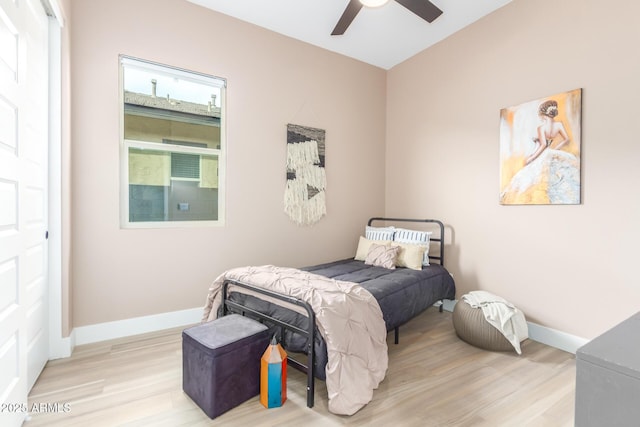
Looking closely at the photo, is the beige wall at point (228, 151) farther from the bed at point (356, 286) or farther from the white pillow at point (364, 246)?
the bed at point (356, 286)

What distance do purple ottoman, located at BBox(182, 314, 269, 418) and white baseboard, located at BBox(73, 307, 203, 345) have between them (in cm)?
113

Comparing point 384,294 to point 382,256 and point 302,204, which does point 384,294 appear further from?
point 302,204

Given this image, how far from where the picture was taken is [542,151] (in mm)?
2730

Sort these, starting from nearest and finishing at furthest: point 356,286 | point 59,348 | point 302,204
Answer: point 356,286 < point 59,348 < point 302,204

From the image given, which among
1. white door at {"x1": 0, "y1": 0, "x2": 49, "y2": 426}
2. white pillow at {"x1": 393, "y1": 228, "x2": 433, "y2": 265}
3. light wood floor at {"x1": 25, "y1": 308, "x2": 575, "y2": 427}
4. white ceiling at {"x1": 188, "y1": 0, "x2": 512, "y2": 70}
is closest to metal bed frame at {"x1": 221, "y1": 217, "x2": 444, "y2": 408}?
light wood floor at {"x1": 25, "y1": 308, "x2": 575, "y2": 427}

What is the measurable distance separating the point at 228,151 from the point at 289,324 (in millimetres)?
1905

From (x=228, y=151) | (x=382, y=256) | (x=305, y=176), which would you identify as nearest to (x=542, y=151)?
(x=382, y=256)

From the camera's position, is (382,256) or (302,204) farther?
(302,204)

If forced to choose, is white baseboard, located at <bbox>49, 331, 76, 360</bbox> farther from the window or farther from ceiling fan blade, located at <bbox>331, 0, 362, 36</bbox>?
ceiling fan blade, located at <bbox>331, 0, 362, 36</bbox>

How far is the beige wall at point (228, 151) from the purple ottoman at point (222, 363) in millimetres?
1241

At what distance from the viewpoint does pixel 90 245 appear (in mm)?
2605

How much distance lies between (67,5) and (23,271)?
2.05 meters

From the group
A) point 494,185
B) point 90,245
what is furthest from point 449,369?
point 90,245

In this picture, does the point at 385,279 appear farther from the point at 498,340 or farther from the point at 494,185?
the point at 494,185
